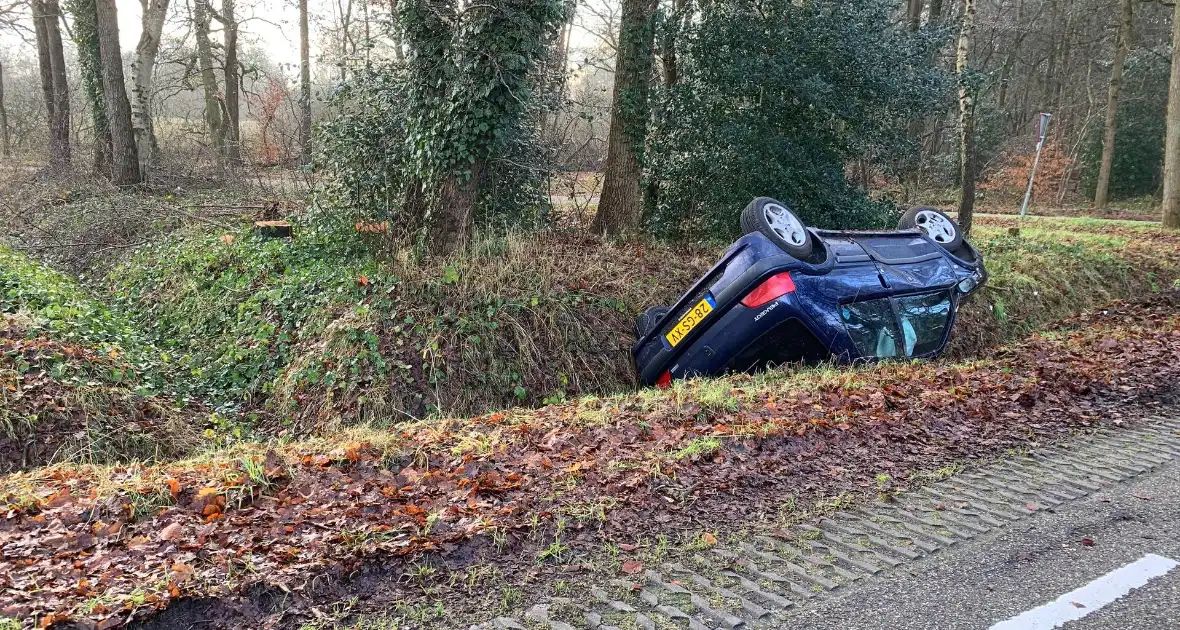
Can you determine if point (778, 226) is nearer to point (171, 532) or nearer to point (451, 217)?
point (451, 217)

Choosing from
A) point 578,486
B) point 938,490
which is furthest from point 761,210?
point 578,486

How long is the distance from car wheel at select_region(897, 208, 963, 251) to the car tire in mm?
3294

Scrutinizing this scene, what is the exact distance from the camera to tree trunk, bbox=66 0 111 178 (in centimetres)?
1767

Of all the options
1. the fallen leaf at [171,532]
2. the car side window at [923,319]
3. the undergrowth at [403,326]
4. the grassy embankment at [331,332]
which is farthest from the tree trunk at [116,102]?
the car side window at [923,319]

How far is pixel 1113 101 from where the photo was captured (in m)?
26.1

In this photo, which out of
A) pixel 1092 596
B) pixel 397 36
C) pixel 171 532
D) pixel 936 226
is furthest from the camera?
pixel 397 36

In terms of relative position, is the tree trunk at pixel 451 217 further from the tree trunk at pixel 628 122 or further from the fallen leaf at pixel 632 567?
the fallen leaf at pixel 632 567

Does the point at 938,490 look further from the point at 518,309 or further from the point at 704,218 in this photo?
the point at 704,218

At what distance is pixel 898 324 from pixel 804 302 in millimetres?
1435

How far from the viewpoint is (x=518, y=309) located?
9273 mm

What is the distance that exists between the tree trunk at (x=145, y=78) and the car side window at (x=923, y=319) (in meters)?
17.0

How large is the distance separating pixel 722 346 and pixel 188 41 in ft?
75.9

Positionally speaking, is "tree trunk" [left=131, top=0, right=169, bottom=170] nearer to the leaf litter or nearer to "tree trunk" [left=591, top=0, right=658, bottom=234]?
A: "tree trunk" [left=591, top=0, right=658, bottom=234]

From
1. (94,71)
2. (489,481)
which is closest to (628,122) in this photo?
(489,481)
